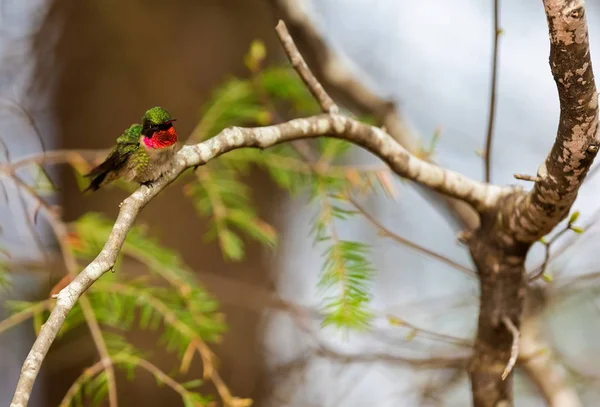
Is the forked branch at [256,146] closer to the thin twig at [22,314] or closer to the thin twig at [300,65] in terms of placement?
the thin twig at [300,65]

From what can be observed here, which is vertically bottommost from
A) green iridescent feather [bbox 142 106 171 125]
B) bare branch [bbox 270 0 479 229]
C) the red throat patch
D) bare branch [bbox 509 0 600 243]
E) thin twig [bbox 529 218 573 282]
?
thin twig [bbox 529 218 573 282]

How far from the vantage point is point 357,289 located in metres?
1.42

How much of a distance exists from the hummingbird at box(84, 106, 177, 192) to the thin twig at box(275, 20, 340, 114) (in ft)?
0.76

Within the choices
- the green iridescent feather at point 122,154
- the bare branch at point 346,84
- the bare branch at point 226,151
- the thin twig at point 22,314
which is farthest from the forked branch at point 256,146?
the bare branch at point 346,84

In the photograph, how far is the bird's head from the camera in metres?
0.98

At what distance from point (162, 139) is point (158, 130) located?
0.09 feet

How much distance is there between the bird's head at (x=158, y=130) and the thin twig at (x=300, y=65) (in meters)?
0.24

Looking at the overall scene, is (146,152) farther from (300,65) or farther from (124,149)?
(300,65)

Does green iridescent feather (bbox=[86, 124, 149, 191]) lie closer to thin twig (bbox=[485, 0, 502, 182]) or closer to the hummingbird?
the hummingbird

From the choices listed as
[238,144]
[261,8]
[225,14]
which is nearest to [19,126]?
[225,14]

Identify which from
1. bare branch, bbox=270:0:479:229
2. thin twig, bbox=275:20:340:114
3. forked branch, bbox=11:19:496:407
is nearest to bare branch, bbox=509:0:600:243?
forked branch, bbox=11:19:496:407

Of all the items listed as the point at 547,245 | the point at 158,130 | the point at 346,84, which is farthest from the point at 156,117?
the point at 346,84

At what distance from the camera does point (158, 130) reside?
3.29 feet

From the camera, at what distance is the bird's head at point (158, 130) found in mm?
981
